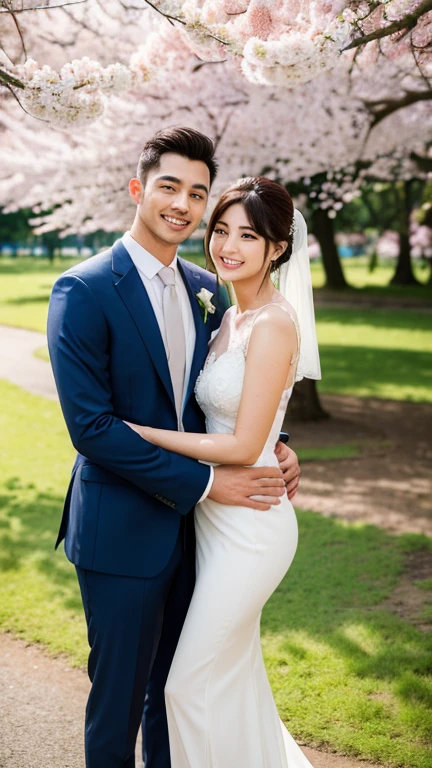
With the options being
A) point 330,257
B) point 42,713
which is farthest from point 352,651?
point 330,257

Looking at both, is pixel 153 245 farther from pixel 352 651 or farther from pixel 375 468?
pixel 375 468

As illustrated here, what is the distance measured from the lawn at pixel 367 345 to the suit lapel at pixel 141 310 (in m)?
10.3

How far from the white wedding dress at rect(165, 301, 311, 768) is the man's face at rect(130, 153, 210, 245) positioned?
0.43 metres

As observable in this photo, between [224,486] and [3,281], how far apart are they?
35789 millimetres

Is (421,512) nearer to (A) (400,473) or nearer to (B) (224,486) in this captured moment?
(A) (400,473)

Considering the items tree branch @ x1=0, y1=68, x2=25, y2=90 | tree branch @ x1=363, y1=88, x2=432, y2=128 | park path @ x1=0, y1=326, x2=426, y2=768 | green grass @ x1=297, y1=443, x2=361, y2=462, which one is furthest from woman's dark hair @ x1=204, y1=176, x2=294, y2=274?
tree branch @ x1=363, y1=88, x2=432, y2=128

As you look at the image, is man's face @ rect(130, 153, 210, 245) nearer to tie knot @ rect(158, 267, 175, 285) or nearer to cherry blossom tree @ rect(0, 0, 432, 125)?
tie knot @ rect(158, 267, 175, 285)

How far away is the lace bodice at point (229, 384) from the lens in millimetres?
2945

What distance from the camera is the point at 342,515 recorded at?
23.3ft

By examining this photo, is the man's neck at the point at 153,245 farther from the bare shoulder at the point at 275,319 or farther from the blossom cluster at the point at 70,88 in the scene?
the blossom cluster at the point at 70,88

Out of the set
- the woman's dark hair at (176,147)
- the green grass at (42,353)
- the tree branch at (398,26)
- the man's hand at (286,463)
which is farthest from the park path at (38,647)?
the tree branch at (398,26)

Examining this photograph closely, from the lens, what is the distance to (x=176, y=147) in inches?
114

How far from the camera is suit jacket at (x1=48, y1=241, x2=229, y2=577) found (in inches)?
106

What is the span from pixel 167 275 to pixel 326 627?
9.15 feet
